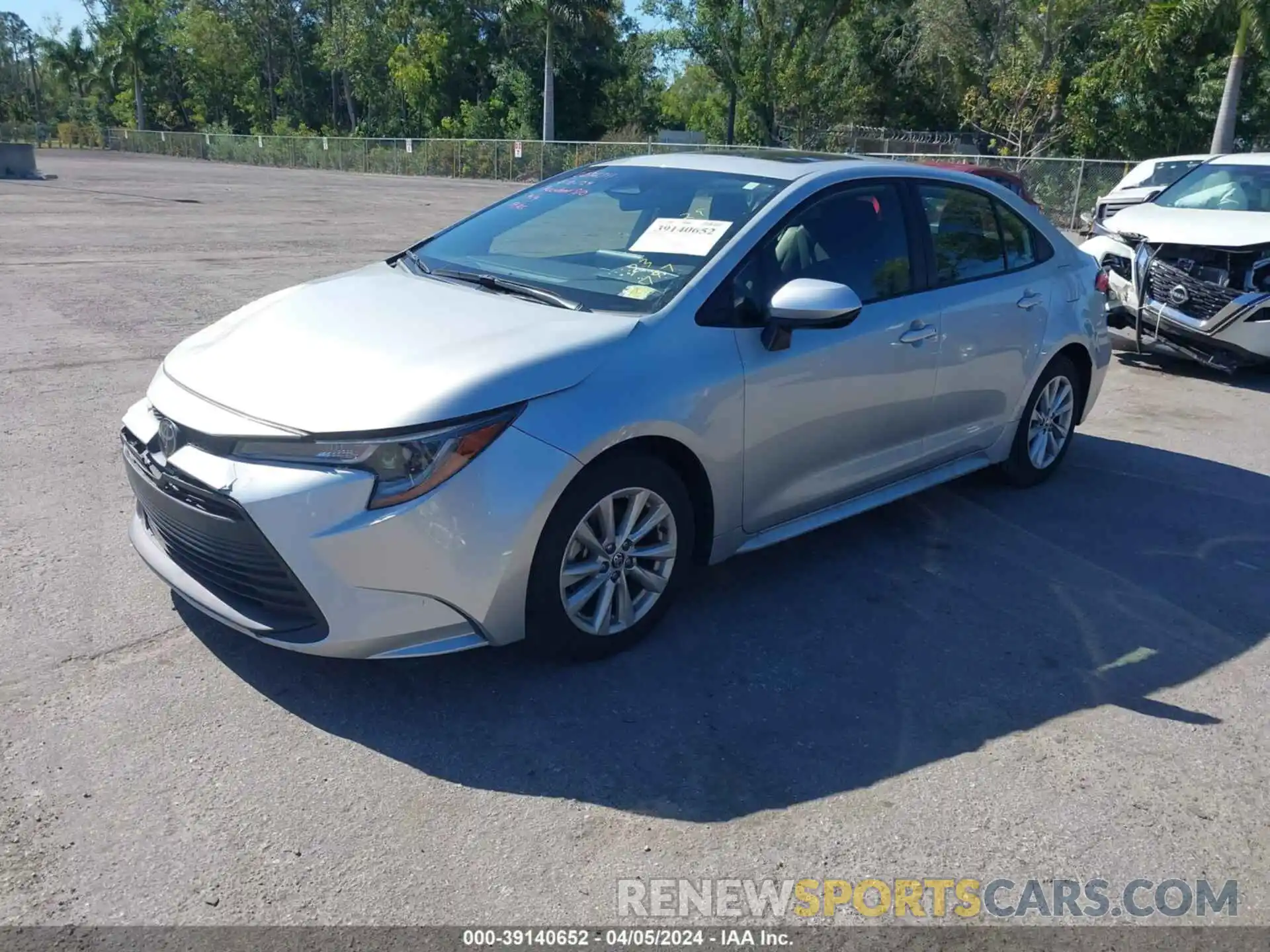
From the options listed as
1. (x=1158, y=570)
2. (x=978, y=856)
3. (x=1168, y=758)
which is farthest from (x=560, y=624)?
(x=1158, y=570)

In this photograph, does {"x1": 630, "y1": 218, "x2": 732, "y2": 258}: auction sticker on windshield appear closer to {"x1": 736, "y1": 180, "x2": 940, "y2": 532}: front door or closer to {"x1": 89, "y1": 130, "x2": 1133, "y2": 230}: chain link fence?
{"x1": 736, "y1": 180, "x2": 940, "y2": 532}: front door

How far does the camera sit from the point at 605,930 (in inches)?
103

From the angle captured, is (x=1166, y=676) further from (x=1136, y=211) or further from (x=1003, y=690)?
(x=1136, y=211)

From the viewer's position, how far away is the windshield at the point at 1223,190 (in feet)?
31.4

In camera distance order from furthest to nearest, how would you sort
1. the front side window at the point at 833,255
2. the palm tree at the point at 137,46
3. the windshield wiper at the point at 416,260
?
1. the palm tree at the point at 137,46
2. the windshield wiper at the point at 416,260
3. the front side window at the point at 833,255

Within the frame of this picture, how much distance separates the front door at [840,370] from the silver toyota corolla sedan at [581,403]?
13 mm

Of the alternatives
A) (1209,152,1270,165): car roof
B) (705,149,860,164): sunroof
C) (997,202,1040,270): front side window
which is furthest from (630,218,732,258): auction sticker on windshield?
(1209,152,1270,165): car roof

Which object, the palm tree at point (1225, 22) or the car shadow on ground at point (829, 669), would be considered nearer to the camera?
the car shadow on ground at point (829, 669)

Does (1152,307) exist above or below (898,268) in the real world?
below

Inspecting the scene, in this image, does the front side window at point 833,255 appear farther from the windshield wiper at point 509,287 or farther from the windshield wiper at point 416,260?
the windshield wiper at point 416,260

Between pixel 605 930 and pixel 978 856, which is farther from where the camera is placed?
pixel 978 856

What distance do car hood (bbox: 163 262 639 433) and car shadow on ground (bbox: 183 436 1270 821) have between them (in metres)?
0.95

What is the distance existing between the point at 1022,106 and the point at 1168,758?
123 ft

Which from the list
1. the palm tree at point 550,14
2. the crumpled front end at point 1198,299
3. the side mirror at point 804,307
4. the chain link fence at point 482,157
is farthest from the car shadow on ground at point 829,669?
the palm tree at point 550,14
